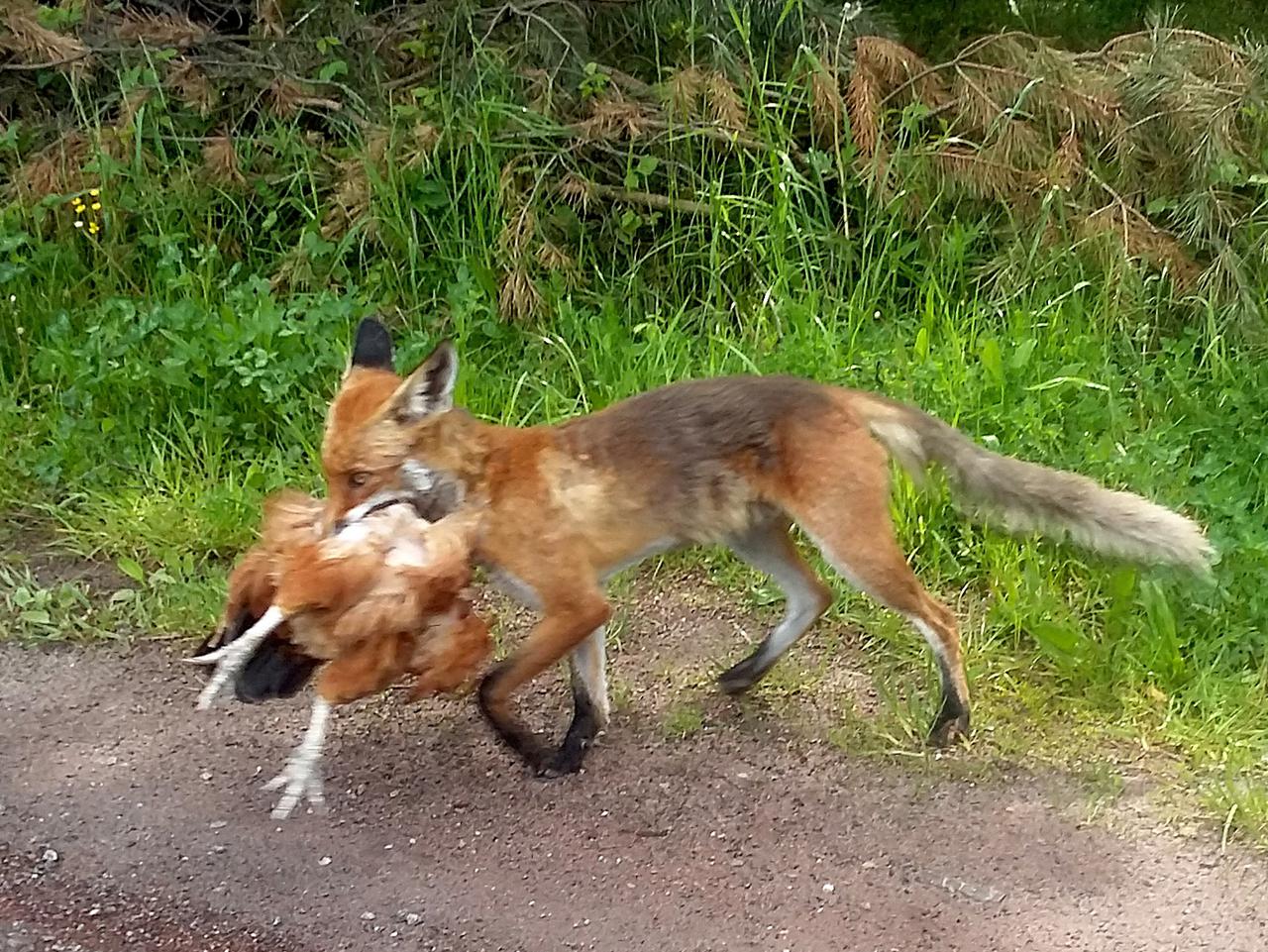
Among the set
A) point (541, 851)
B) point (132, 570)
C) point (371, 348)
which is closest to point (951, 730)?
point (541, 851)

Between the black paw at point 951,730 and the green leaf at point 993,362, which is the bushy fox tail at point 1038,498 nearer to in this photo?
the black paw at point 951,730

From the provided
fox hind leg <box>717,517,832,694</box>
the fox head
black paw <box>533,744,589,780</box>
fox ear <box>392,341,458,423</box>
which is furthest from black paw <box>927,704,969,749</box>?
fox ear <box>392,341,458,423</box>

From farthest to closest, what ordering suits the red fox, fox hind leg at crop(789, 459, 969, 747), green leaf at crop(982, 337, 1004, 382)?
green leaf at crop(982, 337, 1004, 382)
fox hind leg at crop(789, 459, 969, 747)
the red fox

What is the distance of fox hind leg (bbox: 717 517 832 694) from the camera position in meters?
4.69

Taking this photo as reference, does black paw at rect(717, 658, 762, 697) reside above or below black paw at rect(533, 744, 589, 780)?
below

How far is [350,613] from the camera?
3.80m

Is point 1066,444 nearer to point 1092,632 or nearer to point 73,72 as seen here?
point 1092,632

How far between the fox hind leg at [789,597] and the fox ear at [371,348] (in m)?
1.26

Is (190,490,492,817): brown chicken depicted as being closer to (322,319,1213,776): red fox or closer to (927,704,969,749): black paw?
(322,319,1213,776): red fox

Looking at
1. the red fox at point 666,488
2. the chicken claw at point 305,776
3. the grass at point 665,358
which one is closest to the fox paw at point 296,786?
the chicken claw at point 305,776

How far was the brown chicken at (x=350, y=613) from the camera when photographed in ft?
12.5

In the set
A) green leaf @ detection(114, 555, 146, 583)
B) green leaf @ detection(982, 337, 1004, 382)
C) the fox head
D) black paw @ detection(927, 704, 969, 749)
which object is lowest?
green leaf @ detection(114, 555, 146, 583)

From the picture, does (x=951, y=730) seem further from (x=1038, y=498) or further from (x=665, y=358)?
(x=665, y=358)

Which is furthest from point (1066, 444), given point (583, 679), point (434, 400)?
point (434, 400)
